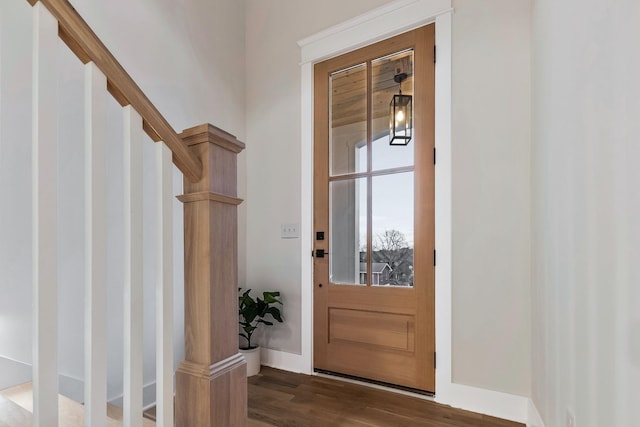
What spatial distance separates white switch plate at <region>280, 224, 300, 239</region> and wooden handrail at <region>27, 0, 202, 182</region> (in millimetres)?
Result: 1730

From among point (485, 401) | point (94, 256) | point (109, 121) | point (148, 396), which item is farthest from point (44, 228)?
point (485, 401)

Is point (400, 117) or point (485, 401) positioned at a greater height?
point (400, 117)

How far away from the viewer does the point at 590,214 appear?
994mm

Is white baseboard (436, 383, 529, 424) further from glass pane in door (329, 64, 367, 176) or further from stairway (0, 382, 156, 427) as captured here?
stairway (0, 382, 156, 427)

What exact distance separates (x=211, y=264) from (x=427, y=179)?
5.31ft

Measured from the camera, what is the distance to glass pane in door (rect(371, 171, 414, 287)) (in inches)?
90.4

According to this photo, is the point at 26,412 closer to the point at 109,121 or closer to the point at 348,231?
the point at 109,121

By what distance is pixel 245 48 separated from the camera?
305cm

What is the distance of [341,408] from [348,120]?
1897 millimetres

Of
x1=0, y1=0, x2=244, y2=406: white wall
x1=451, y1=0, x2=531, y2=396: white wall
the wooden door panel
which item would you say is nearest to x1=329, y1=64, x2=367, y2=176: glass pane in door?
x1=451, y1=0, x2=531, y2=396: white wall

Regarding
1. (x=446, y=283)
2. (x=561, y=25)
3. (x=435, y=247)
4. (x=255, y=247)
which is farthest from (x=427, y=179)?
(x=255, y=247)

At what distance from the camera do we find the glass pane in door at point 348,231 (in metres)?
2.47

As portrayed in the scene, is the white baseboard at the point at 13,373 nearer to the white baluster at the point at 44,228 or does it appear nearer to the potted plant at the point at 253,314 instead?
the potted plant at the point at 253,314

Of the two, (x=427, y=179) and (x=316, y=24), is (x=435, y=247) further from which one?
(x=316, y=24)
